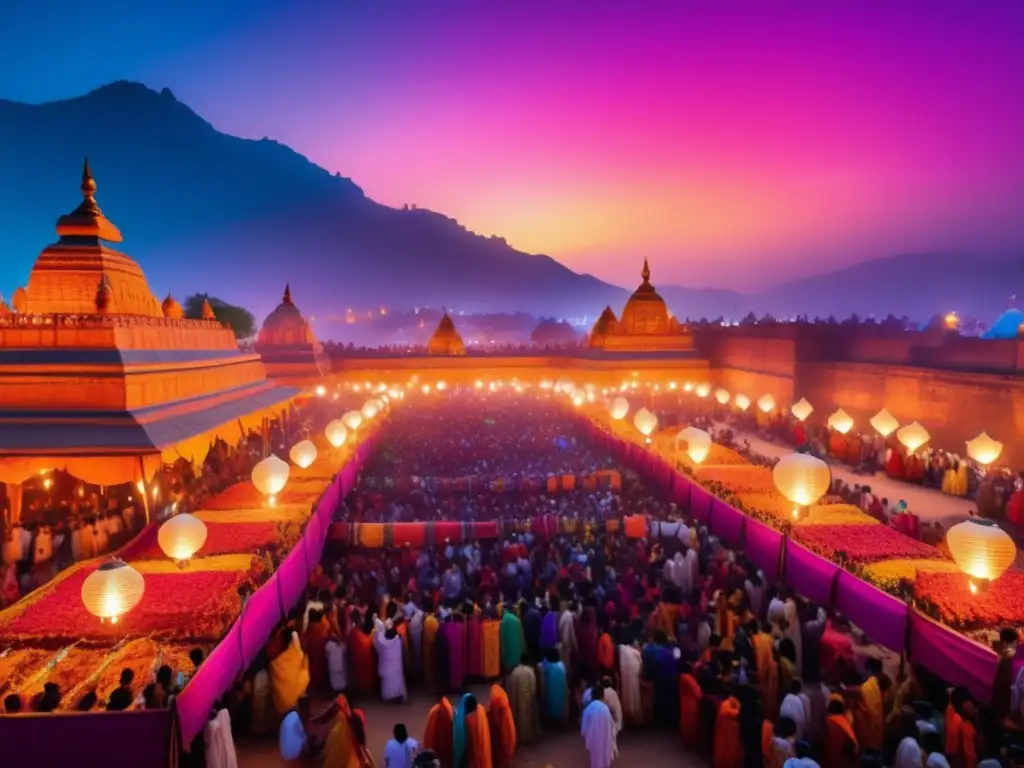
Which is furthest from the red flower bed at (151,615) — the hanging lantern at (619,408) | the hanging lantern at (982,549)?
the hanging lantern at (619,408)

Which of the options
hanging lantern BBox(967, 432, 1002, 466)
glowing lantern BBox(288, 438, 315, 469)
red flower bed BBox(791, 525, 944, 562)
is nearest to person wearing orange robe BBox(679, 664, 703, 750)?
red flower bed BBox(791, 525, 944, 562)

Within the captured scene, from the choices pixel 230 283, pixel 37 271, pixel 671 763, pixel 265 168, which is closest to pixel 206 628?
pixel 671 763

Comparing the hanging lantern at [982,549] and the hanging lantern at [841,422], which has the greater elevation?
the hanging lantern at [982,549]

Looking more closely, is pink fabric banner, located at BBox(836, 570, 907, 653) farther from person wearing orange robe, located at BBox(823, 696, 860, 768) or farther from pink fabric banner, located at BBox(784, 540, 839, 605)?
person wearing orange robe, located at BBox(823, 696, 860, 768)

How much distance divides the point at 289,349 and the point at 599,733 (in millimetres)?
32748

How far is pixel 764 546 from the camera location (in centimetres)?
1268

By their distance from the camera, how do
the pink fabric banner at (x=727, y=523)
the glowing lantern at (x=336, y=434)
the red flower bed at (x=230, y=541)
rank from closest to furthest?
the red flower bed at (x=230, y=541), the pink fabric banner at (x=727, y=523), the glowing lantern at (x=336, y=434)

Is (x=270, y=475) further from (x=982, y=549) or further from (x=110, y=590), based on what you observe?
(x=982, y=549)

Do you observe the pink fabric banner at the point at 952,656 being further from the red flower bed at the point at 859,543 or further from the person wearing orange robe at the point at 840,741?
the red flower bed at the point at 859,543

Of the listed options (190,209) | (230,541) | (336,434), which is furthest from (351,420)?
(190,209)

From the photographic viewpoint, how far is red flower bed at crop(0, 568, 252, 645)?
26.6 feet

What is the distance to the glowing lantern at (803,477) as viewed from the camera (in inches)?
472

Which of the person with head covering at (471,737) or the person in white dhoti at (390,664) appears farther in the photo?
the person in white dhoti at (390,664)

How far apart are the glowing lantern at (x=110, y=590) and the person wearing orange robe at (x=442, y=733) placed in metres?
3.79
